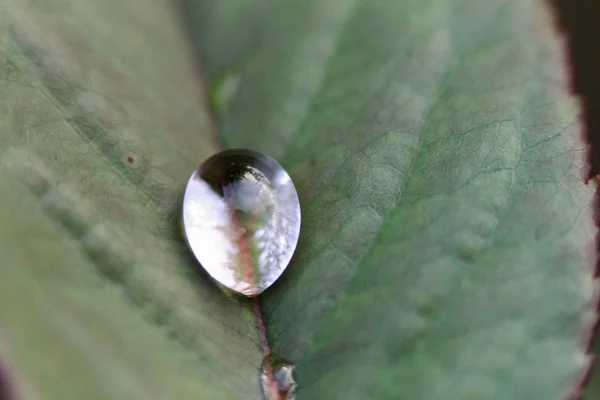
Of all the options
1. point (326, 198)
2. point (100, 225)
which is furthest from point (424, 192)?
point (100, 225)

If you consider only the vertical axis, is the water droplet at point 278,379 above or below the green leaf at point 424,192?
below

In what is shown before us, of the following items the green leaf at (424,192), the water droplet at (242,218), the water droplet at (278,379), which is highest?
the green leaf at (424,192)

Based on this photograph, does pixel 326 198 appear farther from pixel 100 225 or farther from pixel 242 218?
pixel 100 225

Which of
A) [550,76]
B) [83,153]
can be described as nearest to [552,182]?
[550,76]

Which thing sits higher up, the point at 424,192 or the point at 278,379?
the point at 424,192

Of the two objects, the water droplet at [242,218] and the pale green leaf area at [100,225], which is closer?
the pale green leaf area at [100,225]

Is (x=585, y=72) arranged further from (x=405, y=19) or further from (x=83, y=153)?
(x=83, y=153)
